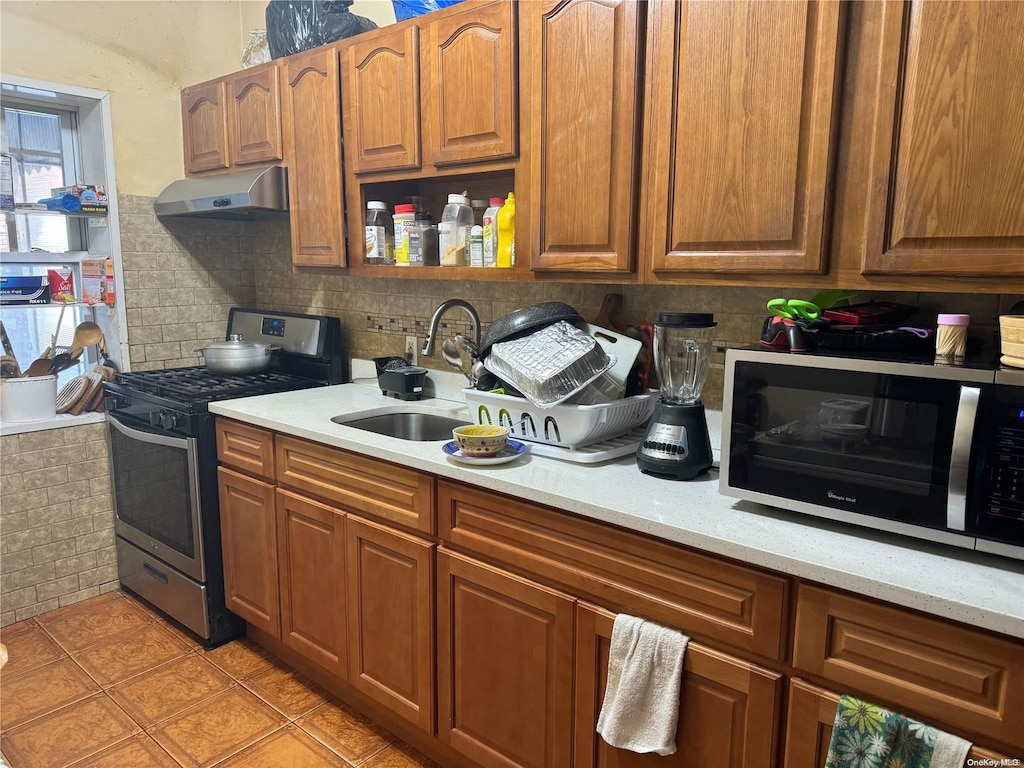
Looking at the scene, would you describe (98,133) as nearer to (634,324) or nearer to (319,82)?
(319,82)

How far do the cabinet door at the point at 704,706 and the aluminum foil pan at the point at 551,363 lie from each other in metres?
0.52

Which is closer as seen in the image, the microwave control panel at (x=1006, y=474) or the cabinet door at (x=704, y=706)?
the microwave control panel at (x=1006, y=474)

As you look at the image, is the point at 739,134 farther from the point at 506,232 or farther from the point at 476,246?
the point at 476,246

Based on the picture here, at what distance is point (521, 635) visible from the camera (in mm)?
1681

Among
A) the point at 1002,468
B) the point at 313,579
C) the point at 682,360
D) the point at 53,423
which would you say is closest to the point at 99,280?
the point at 53,423

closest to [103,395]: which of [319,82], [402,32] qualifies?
[319,82]

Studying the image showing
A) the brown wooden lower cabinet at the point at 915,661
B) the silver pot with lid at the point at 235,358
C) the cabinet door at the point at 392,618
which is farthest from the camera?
the silver pot with lid at the point at 235,358

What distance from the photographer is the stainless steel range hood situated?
104 inches

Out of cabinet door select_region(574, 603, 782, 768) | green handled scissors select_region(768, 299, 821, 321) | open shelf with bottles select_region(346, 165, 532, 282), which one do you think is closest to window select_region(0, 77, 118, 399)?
open shelf with bottles select_region(346, 165, 532, 282)

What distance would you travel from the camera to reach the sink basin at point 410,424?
247 centimetres

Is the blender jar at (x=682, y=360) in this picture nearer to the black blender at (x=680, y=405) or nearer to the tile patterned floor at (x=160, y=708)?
the black blender at (x=680, y=405)

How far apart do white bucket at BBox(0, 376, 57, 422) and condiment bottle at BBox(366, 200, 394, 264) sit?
144cm

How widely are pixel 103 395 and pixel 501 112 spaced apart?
6.93 feet

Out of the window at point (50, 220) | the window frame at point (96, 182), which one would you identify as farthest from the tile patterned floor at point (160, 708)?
the window at point (50, 220)
